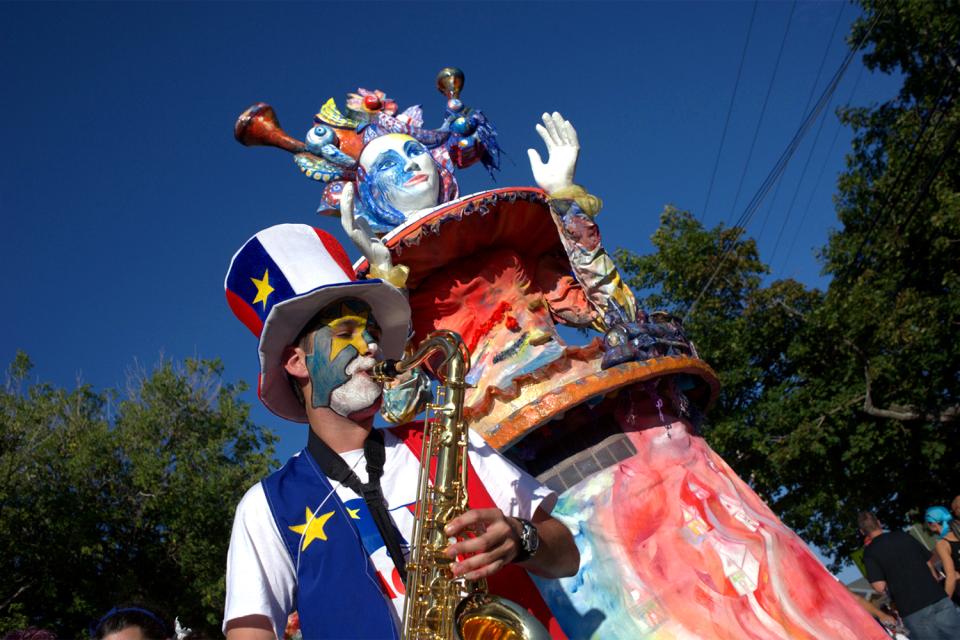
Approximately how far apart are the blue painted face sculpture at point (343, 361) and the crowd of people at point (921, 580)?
4.73 metres

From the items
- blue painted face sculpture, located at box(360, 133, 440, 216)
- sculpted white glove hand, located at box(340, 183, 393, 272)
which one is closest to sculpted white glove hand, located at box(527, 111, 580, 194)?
blue painted face sculpture, located at box(360, 133, 440, 216)

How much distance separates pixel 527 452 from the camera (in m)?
5.37

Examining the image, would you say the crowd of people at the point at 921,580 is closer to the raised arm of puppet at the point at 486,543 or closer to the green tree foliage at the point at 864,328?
the raised arm of puppet at the point at 486,543

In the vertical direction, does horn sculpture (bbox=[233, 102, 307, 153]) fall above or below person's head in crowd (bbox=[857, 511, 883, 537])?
above

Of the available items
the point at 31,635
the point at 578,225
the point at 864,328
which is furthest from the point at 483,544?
the point at 864,328

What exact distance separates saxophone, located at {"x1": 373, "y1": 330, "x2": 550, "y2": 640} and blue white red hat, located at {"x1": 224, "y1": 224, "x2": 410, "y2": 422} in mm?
371

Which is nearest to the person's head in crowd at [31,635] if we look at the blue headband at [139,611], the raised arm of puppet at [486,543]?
the blue headband at [139,611]

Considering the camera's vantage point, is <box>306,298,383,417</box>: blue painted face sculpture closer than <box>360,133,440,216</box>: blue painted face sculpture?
Yes

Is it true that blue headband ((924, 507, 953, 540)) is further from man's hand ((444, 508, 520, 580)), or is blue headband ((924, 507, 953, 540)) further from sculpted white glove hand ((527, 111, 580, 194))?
man's hand ((444, 508, 520, 580))

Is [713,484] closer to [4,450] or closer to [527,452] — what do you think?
[527,452]

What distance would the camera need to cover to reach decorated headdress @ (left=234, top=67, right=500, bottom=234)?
7500 millimetres

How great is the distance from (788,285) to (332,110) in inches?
428

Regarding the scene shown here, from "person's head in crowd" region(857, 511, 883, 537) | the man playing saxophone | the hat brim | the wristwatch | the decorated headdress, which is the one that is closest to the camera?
the wristwatch

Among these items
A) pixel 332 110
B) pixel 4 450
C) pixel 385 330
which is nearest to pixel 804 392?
pixel 332 110
